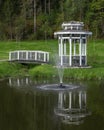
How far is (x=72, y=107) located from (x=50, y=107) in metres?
1.45

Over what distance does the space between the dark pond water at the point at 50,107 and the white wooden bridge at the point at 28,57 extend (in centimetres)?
1016

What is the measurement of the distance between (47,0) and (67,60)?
4153cm

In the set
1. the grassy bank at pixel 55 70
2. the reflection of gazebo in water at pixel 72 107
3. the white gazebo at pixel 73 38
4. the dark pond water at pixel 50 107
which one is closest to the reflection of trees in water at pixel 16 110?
the dark pond water at pixel 50 107

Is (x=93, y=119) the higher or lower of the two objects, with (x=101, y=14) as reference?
lower

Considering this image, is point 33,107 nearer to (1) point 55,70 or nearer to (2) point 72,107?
(2) point 72,107

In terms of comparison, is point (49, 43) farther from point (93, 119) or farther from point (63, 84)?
point (93, 119)

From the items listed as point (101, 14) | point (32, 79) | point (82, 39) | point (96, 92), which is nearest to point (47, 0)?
point (101, 14)

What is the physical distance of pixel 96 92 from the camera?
34719 mm

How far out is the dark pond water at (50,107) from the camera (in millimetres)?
24000

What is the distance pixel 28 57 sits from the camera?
49938mm

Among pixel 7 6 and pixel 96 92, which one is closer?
pixel 96 92

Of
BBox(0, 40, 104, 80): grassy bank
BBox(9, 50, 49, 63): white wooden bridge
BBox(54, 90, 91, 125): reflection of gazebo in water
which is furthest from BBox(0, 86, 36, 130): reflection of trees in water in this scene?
BBox(9, 50, 49, 63): white wooden bridge

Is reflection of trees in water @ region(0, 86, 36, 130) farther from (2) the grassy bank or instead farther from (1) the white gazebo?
(1) the white gazebo

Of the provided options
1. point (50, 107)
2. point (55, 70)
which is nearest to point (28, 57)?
point (55, 70)
